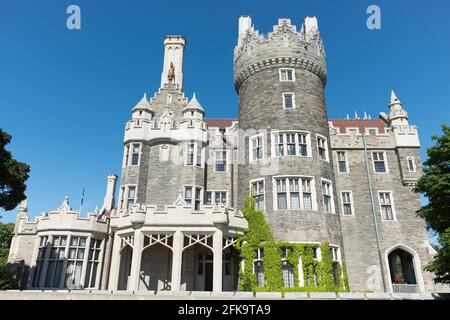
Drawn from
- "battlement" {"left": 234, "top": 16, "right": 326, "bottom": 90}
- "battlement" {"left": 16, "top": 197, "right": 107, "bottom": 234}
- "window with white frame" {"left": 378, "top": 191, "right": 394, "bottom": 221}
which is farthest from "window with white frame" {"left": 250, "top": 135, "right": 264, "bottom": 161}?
"battlement" {"left": 16, "top": 197, "right": 107, "bottom": 234}

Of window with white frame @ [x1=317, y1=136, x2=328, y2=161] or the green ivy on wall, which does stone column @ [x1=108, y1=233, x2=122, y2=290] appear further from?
window with white frame @ [x1=317, y1=136, x2=328, y2=161]

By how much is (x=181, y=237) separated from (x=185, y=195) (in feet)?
16.2

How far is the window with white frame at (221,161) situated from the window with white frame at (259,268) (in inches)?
309

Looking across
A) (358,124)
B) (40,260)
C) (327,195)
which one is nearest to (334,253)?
(327,195)

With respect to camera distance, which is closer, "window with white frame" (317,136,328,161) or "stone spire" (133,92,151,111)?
"window with white frame" (317,136,328,161)

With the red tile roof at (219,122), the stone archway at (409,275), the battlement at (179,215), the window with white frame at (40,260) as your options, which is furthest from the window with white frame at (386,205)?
the window with white frame at (40,260)

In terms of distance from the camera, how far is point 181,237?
1923 centimetres

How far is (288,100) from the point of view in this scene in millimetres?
24234

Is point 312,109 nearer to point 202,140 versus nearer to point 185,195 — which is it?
point 202,140

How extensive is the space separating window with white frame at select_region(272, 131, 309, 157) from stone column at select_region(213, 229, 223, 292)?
733 centimetres

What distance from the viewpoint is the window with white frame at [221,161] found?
2598 cm

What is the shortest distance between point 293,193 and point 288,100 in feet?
24.1

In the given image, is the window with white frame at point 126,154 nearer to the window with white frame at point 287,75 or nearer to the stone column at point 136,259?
the stone column at point 136,259

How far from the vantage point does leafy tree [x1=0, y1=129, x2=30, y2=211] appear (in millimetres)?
19453
